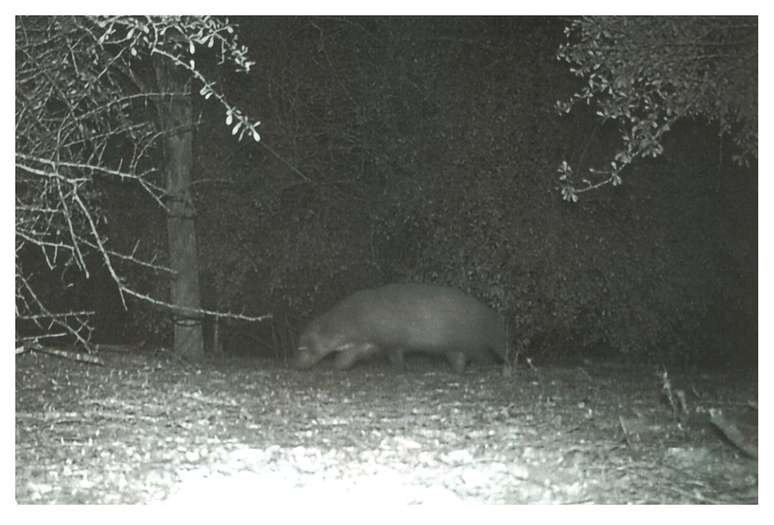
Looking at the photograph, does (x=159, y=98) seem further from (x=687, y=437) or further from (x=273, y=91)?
(x=687, y=437)

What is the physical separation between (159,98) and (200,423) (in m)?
3.40

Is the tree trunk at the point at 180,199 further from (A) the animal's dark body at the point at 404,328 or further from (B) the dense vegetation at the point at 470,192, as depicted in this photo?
(A) the animal's dark body at the point at 404,328

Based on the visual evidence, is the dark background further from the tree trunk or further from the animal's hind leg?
the animal's hind leg

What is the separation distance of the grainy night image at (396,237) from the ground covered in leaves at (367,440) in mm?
47

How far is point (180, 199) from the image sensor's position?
335 inches

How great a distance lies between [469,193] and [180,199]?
7.44 feet

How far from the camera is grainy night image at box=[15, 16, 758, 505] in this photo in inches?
238

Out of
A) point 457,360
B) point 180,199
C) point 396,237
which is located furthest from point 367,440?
point 396,237

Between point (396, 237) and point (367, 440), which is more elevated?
point (396, 237)

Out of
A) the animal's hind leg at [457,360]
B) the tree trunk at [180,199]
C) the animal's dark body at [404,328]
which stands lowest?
the animal's hind leg at [457,360]

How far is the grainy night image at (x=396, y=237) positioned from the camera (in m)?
6.05

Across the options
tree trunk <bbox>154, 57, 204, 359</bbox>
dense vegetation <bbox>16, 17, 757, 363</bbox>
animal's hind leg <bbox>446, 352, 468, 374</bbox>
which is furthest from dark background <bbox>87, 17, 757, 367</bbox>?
animal's hind leg <bbox>446, 352, 468, 374</bbox>

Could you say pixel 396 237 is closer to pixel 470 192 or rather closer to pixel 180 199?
pixel 470 192

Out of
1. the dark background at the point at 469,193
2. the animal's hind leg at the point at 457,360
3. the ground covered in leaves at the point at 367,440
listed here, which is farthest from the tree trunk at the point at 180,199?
the animal's hind leg at the point at 457,360
